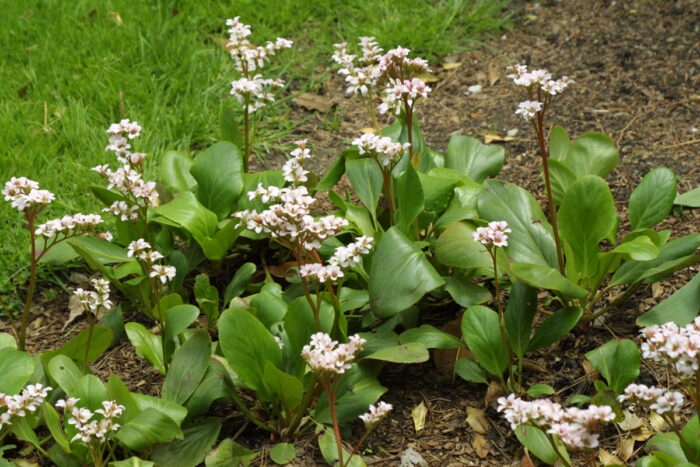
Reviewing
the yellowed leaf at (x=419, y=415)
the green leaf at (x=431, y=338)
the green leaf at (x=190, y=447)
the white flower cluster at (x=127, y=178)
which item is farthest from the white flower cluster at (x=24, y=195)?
the yellowed leaf at (x=419, y=415)

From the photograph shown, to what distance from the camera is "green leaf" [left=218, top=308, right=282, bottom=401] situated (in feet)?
8.01

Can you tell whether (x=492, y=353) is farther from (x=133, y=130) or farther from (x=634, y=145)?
(x=634, y=145)

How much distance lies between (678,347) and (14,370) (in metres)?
1.99

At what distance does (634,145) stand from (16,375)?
2990 millimetres

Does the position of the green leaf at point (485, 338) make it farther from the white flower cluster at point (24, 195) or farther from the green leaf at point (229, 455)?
the white flower cluster at point (24, 195)

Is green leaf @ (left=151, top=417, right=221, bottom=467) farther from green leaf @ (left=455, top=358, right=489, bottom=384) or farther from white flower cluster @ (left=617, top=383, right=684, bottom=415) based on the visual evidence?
white flower cluster @ (left=617, top=383, right=684, bottom=415)

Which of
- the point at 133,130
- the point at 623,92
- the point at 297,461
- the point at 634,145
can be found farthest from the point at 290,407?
the point at 623,92

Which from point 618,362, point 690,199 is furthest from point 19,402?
point 690,199

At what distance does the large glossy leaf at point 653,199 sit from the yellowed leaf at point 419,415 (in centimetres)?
113

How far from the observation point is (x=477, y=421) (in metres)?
→ 2.51

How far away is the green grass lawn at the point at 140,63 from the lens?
3.75m

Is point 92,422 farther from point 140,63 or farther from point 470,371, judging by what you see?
point 140,63

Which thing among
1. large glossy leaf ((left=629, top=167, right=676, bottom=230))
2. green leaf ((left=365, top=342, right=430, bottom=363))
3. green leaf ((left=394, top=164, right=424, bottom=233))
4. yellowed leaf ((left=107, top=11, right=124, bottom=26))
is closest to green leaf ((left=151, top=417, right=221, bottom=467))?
Result: green leaf ((left=365, top=342, right=430, bottom=363))

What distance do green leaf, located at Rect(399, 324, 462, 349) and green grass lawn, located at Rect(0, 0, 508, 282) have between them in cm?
175
